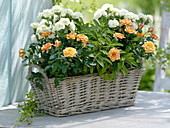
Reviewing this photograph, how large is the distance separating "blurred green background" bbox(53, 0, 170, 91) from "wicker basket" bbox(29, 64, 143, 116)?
2.62ft

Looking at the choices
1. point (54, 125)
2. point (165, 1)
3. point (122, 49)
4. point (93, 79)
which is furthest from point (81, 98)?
point (165, 1)

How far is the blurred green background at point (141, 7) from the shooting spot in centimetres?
266

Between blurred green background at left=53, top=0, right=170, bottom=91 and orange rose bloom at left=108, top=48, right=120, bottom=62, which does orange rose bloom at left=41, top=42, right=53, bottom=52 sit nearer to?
orange rose bloom at left=108, top=48, right=120, bottom=62

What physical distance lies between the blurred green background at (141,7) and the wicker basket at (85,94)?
2.62 feet

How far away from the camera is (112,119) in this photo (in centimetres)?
181

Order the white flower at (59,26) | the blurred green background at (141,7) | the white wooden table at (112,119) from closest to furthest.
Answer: the white wooden table at (112,119) → the white flower at (59,26) → the blurred green background at (141,7)

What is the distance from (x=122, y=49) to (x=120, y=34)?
132mm

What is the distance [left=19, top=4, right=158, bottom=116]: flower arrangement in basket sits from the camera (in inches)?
71.1

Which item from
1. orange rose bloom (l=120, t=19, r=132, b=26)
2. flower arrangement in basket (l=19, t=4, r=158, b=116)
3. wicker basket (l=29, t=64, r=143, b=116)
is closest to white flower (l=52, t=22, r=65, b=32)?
flower arrangement in basket (l=19, t=4, r=158, b=116)

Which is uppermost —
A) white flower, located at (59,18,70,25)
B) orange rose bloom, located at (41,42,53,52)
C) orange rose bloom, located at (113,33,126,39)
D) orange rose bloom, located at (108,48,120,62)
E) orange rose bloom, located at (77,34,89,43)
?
white flower, located at (59,18,70,25)

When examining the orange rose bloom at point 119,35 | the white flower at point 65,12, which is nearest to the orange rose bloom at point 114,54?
the orange rose bloom at point 119,35

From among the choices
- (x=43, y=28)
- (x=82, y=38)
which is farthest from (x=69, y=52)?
(x=43, y=28)

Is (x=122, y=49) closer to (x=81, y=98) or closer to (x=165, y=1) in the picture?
(x=81, y=98)

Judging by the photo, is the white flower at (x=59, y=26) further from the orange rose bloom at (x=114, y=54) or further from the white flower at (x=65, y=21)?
the orange rose bloom at (x=114, y=54)
